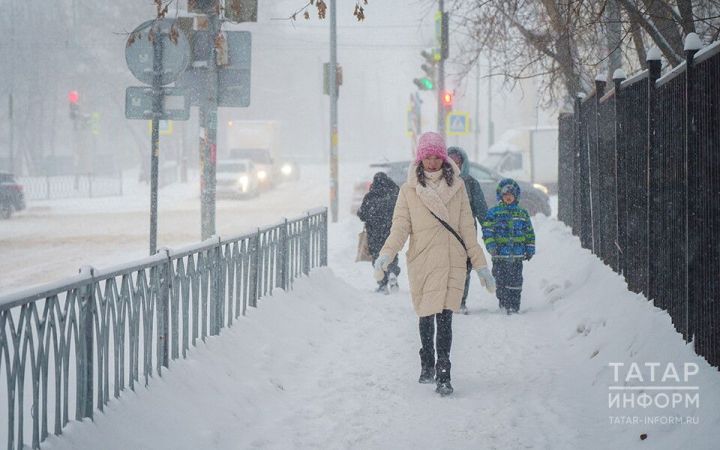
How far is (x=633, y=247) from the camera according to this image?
881cm

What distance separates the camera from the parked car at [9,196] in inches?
1160

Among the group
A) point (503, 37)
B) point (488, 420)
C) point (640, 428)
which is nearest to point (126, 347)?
point (488, 420)

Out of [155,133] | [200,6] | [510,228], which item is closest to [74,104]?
[200,6]

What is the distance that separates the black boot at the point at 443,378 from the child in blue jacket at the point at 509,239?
12.0 ft

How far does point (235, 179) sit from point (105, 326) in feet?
107

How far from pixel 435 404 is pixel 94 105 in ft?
220

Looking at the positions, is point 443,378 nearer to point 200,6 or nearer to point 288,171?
point 200,6

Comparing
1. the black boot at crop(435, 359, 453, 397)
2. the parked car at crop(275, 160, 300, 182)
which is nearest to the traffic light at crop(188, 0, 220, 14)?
the black boot at crop(435, 359, 453, 397)

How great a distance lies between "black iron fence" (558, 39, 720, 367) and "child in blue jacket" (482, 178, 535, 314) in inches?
37.2

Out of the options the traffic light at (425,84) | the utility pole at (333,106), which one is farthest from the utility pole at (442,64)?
the utility pole at (333,106)

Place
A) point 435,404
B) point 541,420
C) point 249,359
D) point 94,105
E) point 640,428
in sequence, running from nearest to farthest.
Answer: point 640,428 → point 541,420 → point 435,404 → point 249,359 → point 94,105

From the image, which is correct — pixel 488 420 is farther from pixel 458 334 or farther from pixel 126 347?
pixel 458 334

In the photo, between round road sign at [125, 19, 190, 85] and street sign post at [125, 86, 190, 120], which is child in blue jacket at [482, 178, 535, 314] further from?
round road sign at [125, 19, 190, 85]

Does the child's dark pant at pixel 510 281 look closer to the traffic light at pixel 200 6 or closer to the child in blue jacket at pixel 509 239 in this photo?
the child in blue jacket at pixel 509 239
